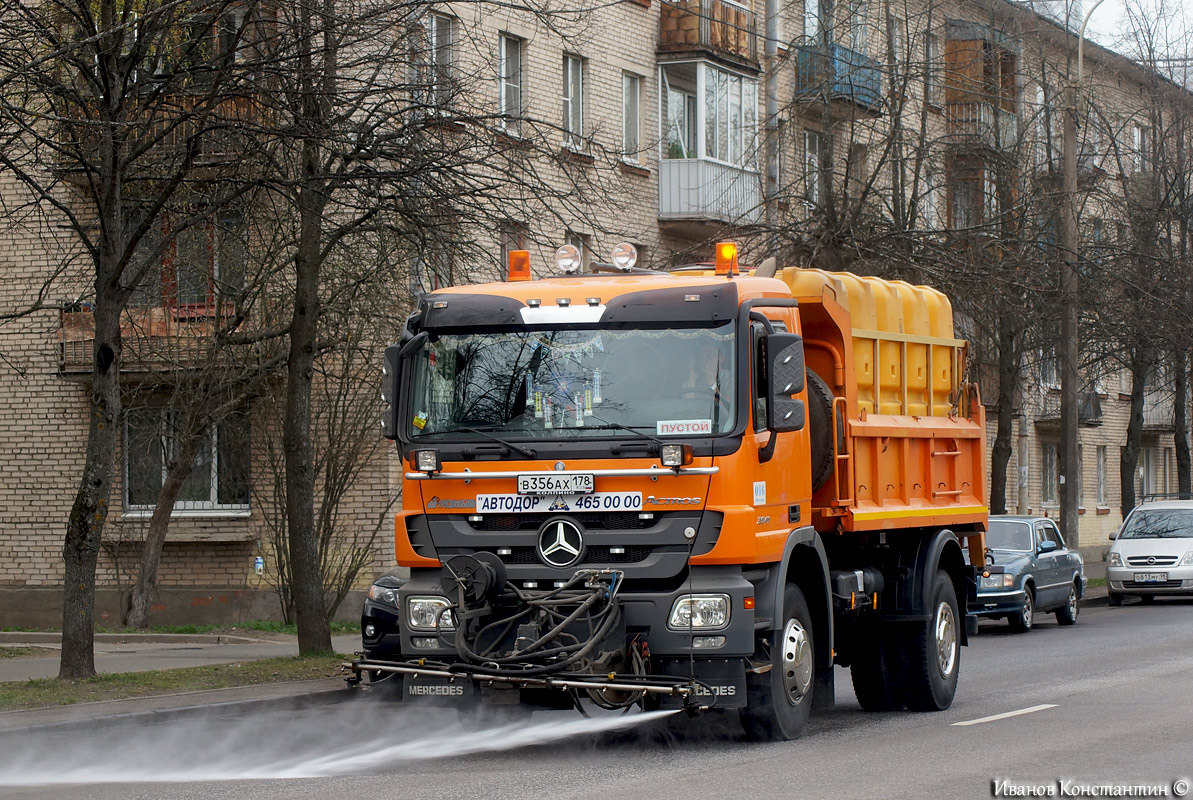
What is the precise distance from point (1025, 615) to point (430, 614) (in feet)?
44.1

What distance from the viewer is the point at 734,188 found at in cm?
2894

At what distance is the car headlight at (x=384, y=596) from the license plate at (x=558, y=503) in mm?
3942

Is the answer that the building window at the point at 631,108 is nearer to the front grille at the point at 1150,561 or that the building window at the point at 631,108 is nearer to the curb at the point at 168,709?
the front grille at the point at 1150,561

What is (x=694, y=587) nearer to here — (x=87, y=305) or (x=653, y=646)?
(x=653, y=646)

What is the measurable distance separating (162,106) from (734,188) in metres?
16.7

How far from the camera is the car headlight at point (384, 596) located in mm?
12977

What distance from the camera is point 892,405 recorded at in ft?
38.1

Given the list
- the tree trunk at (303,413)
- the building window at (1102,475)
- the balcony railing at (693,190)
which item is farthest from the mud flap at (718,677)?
the building window at (1102,475)

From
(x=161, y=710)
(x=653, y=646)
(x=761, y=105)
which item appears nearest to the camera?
(x=653, y=646)

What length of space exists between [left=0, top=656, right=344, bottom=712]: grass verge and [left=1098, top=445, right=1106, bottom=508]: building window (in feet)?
121

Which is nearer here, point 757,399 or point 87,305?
point 757,399

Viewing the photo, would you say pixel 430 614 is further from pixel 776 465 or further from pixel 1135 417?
pixel 1135 417

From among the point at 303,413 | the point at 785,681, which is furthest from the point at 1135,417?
the point at 785,681

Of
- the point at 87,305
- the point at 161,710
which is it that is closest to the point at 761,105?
the point at 87,305
